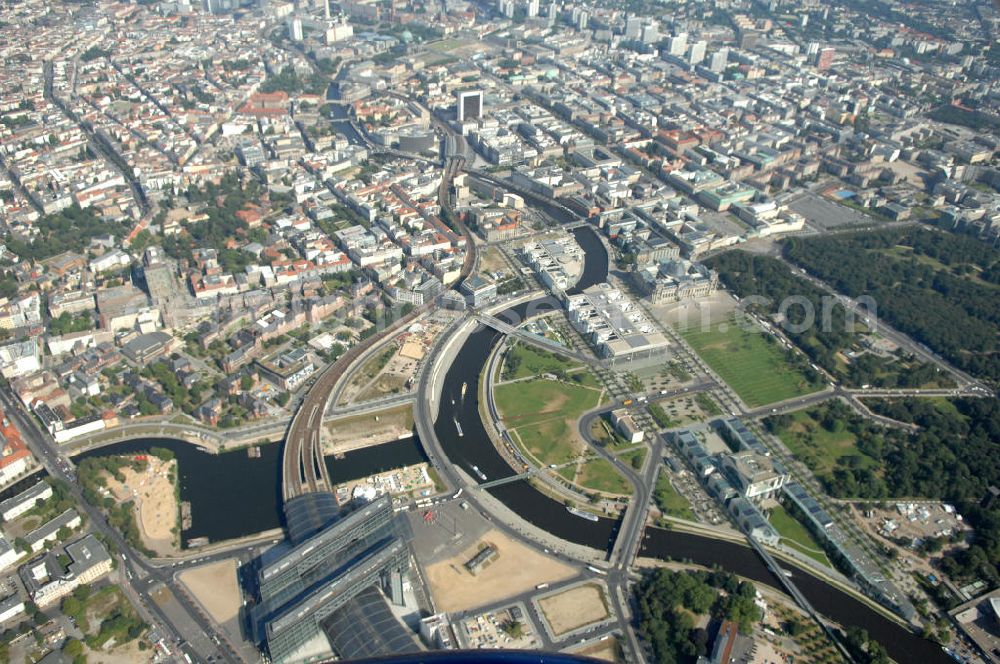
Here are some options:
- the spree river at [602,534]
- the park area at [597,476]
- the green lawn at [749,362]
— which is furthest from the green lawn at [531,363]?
the green lawn at [749,362]

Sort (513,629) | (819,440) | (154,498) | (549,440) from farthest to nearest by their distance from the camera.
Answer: (819,440) < (549,440) < (154,498) < (513,629)

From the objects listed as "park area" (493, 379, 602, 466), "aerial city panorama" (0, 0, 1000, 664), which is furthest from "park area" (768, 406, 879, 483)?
"park area" (493, 379, 602, 466)

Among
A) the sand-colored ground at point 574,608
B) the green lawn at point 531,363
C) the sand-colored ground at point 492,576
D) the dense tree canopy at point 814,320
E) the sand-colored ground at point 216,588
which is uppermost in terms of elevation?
the dense tree canopy at point 814,320

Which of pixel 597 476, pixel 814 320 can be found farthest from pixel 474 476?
pixel 814 320

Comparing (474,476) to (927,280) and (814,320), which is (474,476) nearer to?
(814,320)

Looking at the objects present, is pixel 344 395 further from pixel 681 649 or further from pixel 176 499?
pixel 681 649

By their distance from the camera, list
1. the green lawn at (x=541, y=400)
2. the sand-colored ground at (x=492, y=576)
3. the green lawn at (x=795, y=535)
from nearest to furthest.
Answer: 1. the sand-colored ground at (x=492, y=576)
2. the green lawn at (x=795, y=535)
3. the green lawn at (x=541, y=400)

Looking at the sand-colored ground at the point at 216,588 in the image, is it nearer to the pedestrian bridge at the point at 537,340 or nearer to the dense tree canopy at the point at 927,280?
the pedestrian bridge at the point at 537,340
